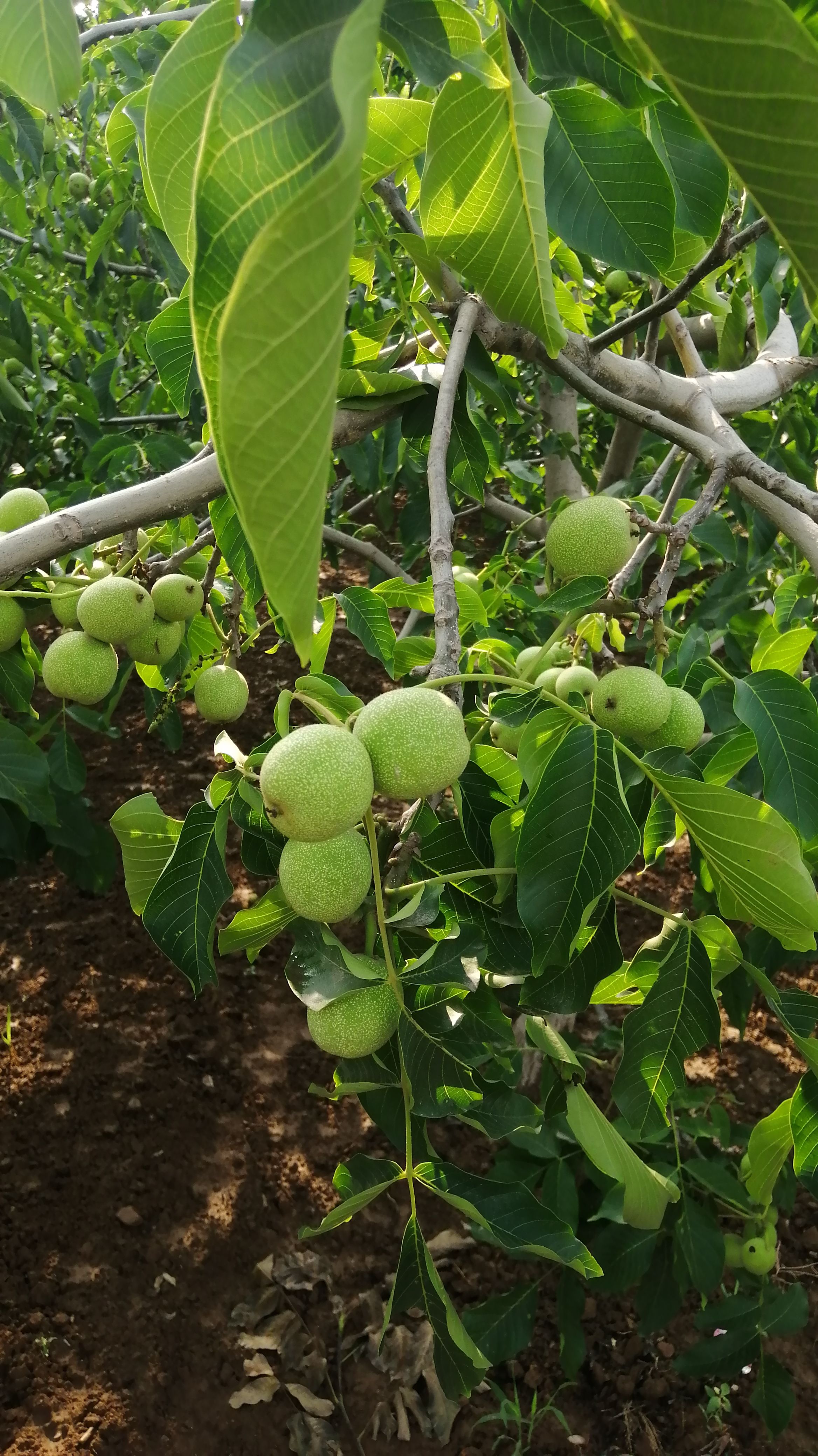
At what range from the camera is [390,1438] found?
194 centimetres

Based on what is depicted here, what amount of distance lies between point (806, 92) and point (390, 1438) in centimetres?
231

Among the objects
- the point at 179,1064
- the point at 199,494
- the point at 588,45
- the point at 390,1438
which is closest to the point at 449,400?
the point at 199,494

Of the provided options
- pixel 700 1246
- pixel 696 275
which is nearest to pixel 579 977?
pixel 696 275

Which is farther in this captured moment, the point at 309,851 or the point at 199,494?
the point at 199,494

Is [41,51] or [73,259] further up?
[41,51]

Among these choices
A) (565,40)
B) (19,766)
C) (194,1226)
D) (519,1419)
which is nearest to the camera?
(565,40)

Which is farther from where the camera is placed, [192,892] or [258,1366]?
[258,1366]

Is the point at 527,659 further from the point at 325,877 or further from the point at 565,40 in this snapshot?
the point at 565,40

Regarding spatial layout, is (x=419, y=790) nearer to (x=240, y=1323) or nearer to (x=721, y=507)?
(x=240, y=1323)

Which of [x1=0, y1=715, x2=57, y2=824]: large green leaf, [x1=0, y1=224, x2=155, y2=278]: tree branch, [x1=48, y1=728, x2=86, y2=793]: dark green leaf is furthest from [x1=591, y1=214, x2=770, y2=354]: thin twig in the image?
[x1=0, y1=224, x2=155, y2=278]: tree branch

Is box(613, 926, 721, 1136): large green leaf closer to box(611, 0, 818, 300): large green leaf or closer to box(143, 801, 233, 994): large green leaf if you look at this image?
box(143, 801, 233, 994): large green leaf

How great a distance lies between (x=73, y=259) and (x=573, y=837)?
3258mm

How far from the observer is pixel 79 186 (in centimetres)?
328

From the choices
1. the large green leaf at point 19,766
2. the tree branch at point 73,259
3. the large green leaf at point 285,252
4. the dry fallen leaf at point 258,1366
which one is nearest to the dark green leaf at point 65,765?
the large green leaf at point 19,766
